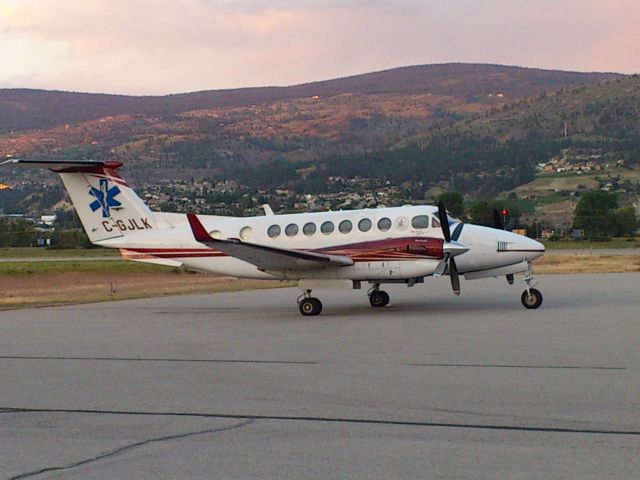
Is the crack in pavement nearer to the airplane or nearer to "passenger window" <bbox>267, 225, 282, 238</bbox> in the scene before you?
the airplane

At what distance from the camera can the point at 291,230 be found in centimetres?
2448

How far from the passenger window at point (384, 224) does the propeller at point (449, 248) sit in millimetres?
1205

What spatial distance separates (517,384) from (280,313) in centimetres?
1274

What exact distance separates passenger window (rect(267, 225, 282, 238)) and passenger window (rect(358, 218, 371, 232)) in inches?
83.5

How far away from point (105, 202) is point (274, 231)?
180 inches

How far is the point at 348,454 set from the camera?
8.48m

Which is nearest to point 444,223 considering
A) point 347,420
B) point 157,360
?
point 157,360

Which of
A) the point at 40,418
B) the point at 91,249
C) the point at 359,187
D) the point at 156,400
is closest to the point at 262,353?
the point at 156,400

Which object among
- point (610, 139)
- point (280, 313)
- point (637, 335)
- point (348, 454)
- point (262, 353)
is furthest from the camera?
point (610, 139)

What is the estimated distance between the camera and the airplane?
22844 millimetres

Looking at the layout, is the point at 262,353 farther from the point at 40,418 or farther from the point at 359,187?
the point at 359,187

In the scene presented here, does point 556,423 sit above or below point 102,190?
below

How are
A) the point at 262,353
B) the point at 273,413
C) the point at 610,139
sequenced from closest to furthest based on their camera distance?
the point at 273,413 < the point at 262,353 < the point at 610,139

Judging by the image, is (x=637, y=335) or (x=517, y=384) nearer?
(x=517, y=384)
